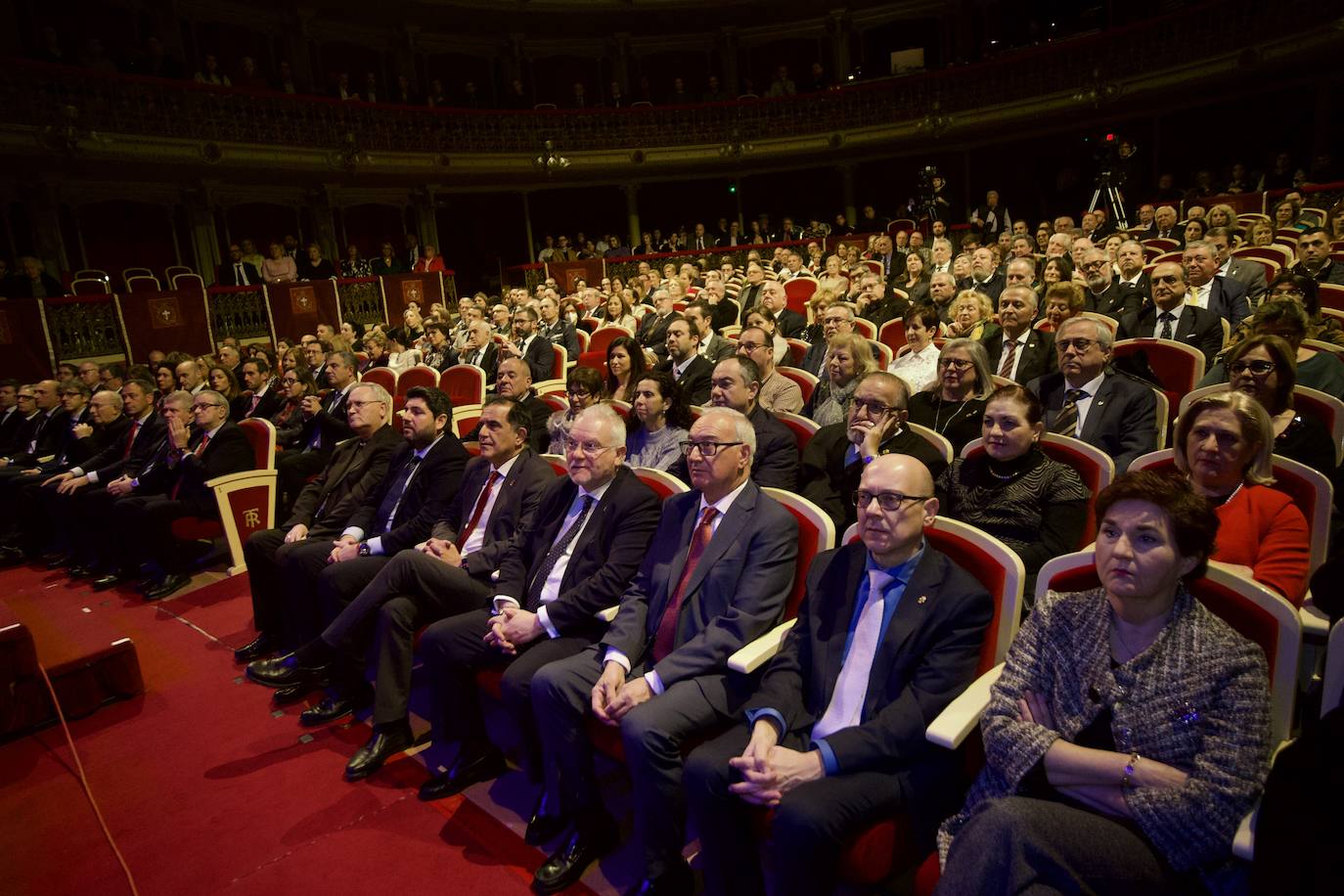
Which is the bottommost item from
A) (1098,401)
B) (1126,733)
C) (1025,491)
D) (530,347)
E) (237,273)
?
(1126,733)

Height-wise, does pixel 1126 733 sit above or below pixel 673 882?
above

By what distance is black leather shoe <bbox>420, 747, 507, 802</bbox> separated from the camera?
245 cm

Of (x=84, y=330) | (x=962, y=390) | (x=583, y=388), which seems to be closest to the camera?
(x=962, y=390)

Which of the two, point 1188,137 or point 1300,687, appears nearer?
point 1300,687

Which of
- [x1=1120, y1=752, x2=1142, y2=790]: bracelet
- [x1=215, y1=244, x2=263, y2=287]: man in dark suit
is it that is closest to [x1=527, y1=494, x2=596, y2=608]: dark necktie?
[x1=1120, y1=752, x2=1142, y2=790]: bracelet

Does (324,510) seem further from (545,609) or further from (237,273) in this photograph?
(237,273)

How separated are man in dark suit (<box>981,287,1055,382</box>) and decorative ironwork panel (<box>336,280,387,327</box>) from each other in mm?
8616

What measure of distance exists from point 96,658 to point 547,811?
Answer: 221 centimetres

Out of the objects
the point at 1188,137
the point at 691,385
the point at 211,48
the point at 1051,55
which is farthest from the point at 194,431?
the point at 1188,137

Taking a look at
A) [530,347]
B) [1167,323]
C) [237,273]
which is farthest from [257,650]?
[237,273]

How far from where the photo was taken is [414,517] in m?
3.32

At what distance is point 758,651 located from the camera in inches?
78.4

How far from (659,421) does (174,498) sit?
9.94 feet

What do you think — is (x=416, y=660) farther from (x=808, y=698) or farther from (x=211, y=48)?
(x=211, y=48)
